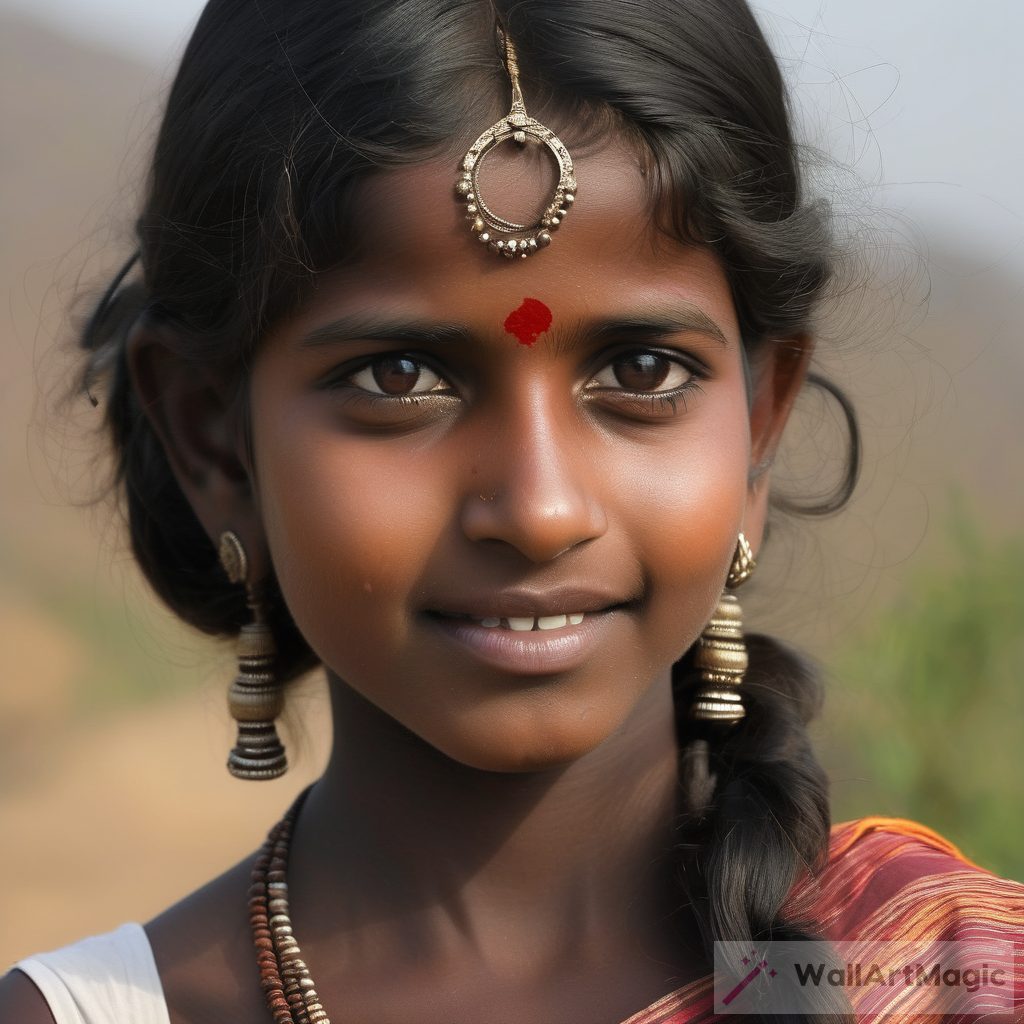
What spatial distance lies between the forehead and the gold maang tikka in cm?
1

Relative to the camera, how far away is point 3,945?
267 inches

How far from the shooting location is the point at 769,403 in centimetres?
194

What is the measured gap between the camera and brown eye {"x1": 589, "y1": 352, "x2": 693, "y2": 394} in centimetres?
160

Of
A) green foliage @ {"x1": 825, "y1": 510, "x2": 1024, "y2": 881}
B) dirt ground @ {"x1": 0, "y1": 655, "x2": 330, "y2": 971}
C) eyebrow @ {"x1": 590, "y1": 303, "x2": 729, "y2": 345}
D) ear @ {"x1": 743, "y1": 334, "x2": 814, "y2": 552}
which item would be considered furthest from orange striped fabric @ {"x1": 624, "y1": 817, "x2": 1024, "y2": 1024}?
dirt ground @ {"x1": 0, "y1": 655, "x2": 330, "y2": 971}

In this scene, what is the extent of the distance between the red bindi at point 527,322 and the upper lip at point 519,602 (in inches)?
11.8

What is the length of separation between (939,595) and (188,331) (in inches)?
203

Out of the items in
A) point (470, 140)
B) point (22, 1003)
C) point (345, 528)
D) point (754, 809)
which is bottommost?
point (22, 1003)

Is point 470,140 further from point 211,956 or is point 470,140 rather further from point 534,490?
point 211,956

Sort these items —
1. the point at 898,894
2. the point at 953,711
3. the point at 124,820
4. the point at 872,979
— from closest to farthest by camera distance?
the point at 872,979 < the point at 898,894 < the point at 953,711 < the point at 124,820

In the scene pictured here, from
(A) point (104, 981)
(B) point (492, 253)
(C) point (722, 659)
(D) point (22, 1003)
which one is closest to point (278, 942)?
(A) point (104, 981)

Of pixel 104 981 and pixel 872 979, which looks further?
pixel 104 981

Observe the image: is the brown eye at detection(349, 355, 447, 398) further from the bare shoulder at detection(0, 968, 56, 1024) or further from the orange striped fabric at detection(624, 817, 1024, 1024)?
the bare shoulder at detection(0, 968, 56, 1024)

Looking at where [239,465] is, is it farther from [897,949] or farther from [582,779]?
[897,949]

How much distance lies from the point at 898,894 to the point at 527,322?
0.95m
